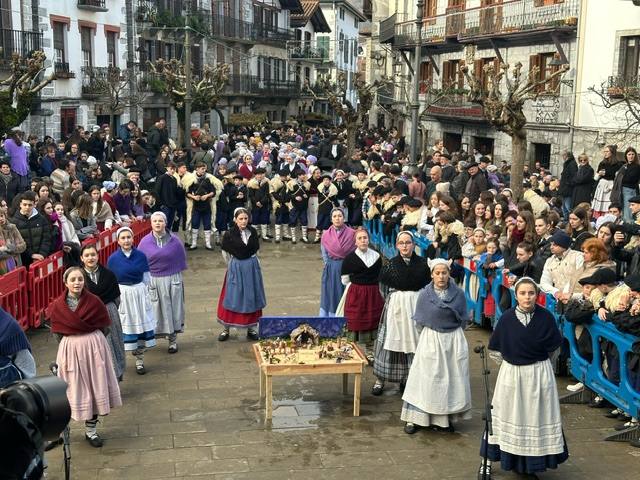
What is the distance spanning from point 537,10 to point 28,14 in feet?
54.4

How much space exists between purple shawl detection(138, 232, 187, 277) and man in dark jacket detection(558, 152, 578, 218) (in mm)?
10582

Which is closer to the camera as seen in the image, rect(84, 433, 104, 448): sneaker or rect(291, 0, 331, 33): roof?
rect(84, 433, 104, 448): sneaker

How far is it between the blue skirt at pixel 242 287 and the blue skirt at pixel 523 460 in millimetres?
5027

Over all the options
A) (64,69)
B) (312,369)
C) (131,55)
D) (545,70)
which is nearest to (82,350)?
(312,369)

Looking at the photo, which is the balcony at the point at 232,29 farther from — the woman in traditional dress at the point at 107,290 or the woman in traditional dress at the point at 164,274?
the woman in traditional dress at the point at 107,290

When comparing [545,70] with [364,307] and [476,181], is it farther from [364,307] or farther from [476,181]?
[364,307]

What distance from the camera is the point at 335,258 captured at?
Answer: 38.9 ft

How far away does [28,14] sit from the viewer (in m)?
28.5

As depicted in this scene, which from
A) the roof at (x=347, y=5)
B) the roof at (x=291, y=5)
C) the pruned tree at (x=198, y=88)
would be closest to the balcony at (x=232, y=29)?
the roof at (x=291, y=5)

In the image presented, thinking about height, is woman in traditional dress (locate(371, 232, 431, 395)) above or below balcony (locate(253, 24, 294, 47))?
below

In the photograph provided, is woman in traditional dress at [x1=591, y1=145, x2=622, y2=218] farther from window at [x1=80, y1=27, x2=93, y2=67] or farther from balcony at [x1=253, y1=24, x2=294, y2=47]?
balcony at [x1=253, y1=24, x2=294, y2=47]

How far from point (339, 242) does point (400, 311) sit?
8.25ft

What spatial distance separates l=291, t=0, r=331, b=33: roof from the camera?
61.9 m

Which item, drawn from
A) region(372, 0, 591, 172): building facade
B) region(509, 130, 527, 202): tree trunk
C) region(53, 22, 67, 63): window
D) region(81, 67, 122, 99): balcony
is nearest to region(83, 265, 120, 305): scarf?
region(509, 130, 527, 202): tree trunk
